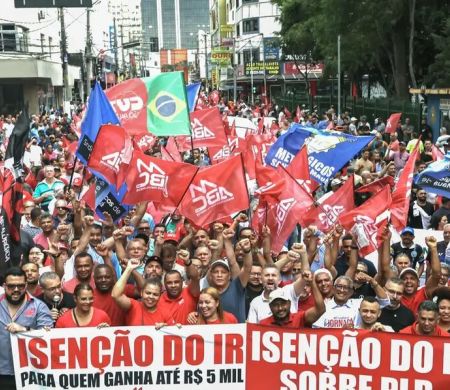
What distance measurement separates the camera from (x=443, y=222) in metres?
9.83

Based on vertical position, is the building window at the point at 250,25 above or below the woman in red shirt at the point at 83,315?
above

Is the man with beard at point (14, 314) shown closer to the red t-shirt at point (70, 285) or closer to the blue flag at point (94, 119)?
the red t-shirt at point (70, 285)

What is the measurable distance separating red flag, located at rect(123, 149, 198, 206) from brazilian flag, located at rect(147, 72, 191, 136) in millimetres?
2714

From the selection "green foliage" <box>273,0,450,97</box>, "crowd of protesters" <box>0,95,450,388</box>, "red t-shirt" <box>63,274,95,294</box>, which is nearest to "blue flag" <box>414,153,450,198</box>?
"crowd of protesters" <box>0,95,450,388</box>

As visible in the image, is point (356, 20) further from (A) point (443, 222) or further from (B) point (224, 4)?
(B) point (224, 4)

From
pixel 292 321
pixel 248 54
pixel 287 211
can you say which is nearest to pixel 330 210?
pixel 287 211

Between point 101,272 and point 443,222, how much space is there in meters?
4.59

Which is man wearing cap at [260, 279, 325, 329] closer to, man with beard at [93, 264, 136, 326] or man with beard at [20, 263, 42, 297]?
man with beard at [93, 264, 136, 326]

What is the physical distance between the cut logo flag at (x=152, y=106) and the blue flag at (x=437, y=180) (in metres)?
3.30

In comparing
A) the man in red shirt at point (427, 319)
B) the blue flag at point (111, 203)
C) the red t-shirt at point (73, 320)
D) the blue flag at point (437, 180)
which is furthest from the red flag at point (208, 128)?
the man in red shirt at point (427, 319)

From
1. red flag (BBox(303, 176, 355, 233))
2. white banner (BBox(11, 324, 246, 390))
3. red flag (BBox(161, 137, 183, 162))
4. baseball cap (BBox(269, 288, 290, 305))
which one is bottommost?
white banner (BBox(11, 324, 246, 390))

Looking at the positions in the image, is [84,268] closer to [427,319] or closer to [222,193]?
[222,193]

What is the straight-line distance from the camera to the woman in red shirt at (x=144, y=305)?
638cm

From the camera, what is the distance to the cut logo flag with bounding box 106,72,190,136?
11.8 m
